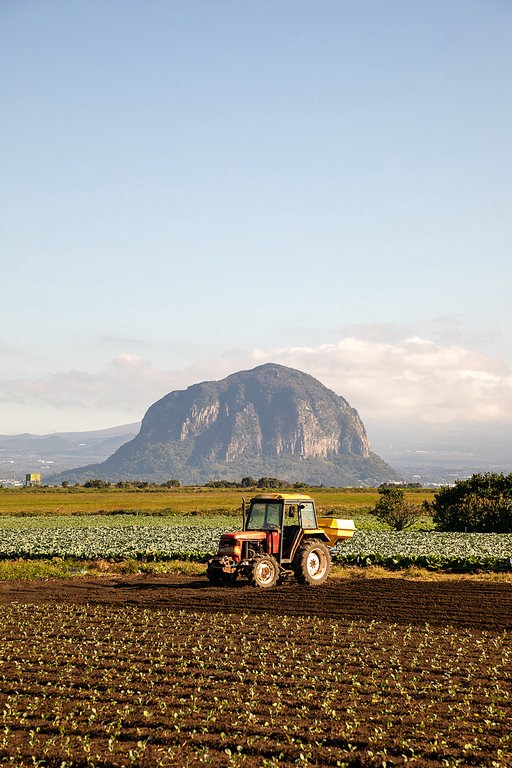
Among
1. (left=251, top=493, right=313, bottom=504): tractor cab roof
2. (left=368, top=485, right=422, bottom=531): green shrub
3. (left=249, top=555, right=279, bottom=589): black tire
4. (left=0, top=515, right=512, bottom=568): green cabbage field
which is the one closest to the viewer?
(left=249, top=555, right=279, bottom=589): black tire

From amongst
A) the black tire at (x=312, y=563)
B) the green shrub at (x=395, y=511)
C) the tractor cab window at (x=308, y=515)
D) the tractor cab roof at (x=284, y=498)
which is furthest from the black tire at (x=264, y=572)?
the green shrub at (x=395, y=511)

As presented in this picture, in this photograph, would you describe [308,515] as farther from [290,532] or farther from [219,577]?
[219,577]

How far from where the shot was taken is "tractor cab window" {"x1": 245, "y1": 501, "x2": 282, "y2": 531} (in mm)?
18438

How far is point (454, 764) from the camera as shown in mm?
6773

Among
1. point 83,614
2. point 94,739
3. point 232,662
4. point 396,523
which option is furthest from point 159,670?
point 396,523

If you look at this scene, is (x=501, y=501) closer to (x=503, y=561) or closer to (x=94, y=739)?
(x=503, y=561)

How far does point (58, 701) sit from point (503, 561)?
21.6 metres

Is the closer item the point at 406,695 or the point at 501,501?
the point at 406,695

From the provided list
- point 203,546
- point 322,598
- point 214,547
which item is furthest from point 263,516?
point 203,546

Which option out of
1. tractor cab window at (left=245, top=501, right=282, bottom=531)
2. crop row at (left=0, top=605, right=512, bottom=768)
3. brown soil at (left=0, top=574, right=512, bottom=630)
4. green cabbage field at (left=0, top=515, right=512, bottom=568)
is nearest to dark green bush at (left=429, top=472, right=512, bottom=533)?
green cabbage field at (left=0, top=515, right=512, bottom=568)

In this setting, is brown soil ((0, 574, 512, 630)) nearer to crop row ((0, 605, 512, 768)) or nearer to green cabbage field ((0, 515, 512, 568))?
crop row ((0, 605, 512, 768))

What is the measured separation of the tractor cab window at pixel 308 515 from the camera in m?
18.8

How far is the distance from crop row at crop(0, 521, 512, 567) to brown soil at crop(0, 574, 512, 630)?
537 centimetres

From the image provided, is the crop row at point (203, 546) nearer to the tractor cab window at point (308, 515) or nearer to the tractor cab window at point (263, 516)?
the tractor cab window at point (308, 515)
